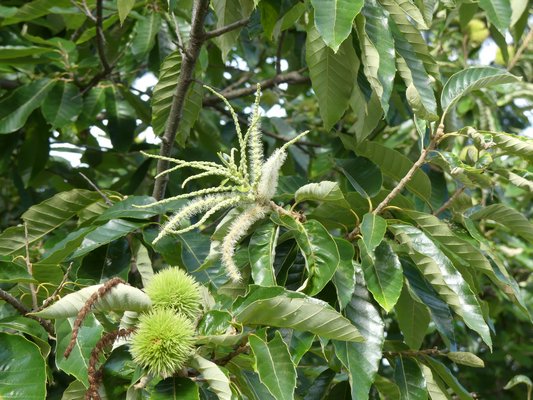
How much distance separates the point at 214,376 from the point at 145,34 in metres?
1.66

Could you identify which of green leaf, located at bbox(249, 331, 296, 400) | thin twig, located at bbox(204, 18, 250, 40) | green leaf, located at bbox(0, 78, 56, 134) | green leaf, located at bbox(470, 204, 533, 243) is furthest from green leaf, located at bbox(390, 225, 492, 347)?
green leaf, located at bbox(0, 78, 56, 134)

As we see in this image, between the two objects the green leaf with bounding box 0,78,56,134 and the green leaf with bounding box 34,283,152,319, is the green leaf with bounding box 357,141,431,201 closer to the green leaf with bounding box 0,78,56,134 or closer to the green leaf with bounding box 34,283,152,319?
the green leaf with bounding box 34,283,152,319

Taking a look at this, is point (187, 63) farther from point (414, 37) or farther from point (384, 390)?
point (384, 390)

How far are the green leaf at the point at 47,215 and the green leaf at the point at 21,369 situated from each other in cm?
55

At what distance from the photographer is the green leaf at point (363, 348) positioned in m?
1.34

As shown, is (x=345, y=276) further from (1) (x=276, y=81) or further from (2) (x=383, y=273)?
(1) (x=276, y=81)

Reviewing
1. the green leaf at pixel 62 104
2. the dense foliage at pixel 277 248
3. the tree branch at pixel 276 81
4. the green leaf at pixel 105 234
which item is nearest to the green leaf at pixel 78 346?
the dense foliage at pixel 277 248

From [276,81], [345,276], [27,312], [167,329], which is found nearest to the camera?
[167,329]

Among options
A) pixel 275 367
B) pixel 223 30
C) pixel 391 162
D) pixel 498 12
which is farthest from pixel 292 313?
pixel 498 12

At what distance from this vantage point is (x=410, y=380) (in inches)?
64.3

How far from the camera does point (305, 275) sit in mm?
1521

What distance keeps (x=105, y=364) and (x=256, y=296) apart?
26cm

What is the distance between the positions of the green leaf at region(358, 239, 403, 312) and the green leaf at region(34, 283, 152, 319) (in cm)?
39

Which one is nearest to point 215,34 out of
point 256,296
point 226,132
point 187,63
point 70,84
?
point 187,63
